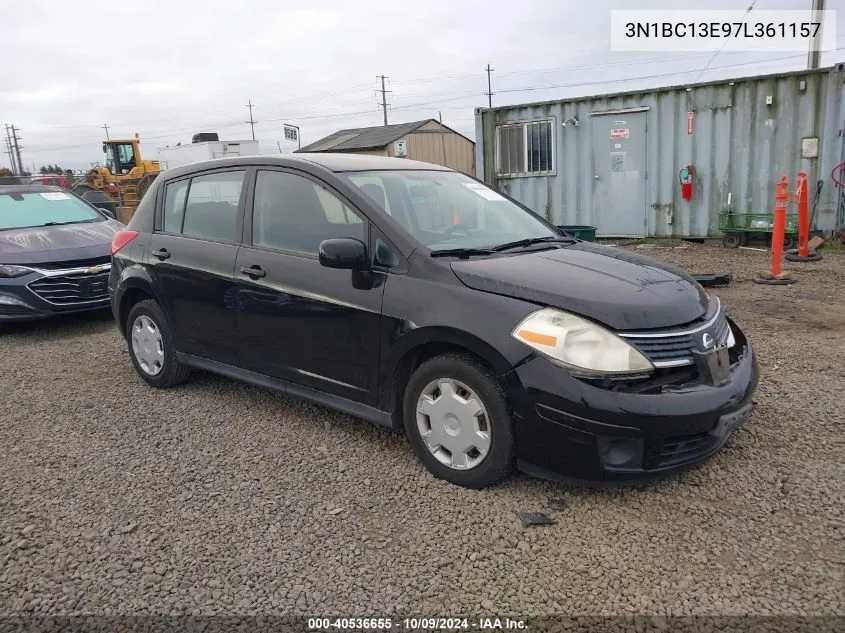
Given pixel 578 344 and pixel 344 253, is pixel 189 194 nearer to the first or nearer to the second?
pixel 344 253

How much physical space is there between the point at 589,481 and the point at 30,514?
8.60ft

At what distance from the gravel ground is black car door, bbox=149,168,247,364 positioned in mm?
540

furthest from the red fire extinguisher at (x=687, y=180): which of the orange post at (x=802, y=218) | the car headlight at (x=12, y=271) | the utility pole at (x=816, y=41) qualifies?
the car headlight at (x=12, y=271)

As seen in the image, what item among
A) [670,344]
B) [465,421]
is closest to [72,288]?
[465,421]

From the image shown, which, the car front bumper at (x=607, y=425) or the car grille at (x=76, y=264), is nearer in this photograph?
the car front bumper at (x=607, y=425)

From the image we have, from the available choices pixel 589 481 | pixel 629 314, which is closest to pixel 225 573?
pixel 589 481

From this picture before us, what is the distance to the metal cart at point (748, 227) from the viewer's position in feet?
34.1

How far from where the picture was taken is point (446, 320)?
3.09 metres

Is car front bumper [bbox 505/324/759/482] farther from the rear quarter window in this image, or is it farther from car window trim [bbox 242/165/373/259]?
the rear quarter window

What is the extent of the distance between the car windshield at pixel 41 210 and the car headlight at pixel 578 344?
6.77 m

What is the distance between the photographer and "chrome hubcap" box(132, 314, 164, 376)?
4.83m

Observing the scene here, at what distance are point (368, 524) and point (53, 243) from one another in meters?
5.76

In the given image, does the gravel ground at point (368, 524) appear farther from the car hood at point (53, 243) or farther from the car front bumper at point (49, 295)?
the car hood at point (53, 243)

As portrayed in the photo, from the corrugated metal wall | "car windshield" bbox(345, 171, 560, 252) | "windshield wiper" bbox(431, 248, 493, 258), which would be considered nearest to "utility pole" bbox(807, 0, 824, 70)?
the corrugated metal wall
